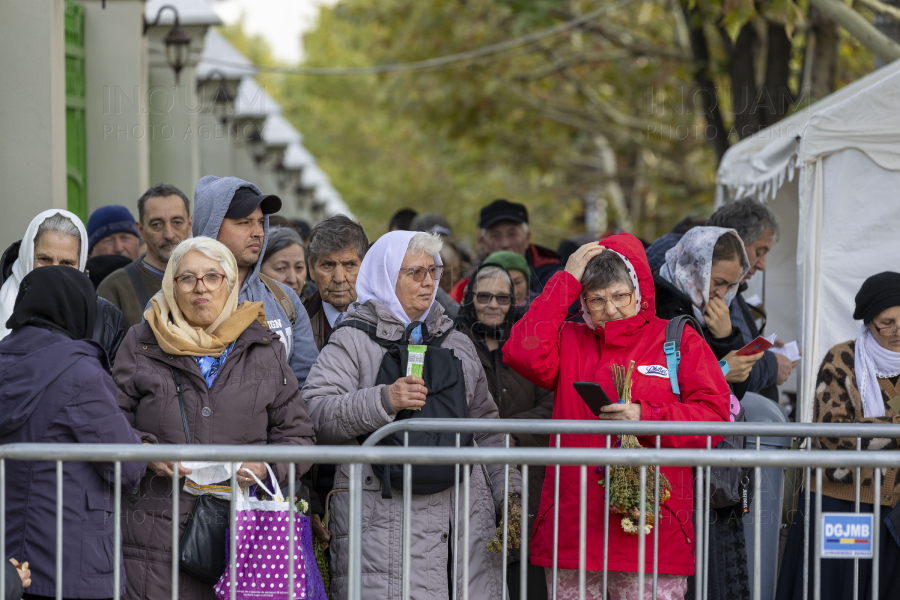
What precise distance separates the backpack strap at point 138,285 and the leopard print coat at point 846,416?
132 inches

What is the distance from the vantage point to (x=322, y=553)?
4215 millimetres

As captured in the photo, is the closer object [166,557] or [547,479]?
[166,557]

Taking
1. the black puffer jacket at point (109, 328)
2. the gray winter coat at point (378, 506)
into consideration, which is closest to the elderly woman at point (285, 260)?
the black puffer jacket at point (109, 328)

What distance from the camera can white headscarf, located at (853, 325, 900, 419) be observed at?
4.79 meters

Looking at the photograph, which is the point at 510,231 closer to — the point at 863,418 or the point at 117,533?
the point at 863,418

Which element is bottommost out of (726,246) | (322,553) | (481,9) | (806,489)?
(322,553)

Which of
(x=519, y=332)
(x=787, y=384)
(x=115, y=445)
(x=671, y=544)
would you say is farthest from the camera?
(x=787, y=384)

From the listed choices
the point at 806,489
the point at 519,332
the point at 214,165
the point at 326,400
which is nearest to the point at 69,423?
the point at 326,400

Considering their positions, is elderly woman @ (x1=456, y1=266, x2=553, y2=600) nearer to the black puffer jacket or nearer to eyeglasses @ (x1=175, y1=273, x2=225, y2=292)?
eyeglasses @ (x1=175, y1=273, x2=225, y2=292)

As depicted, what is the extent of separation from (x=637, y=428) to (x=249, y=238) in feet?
6.37

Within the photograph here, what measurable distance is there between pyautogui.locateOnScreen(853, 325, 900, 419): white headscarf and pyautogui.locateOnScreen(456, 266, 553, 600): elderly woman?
1.52m

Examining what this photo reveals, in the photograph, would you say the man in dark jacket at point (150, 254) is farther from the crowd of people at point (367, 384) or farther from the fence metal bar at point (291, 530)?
the fence metal bar at point (291, 530)

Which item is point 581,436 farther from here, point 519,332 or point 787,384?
point 787,384

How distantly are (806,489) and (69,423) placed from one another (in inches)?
115
